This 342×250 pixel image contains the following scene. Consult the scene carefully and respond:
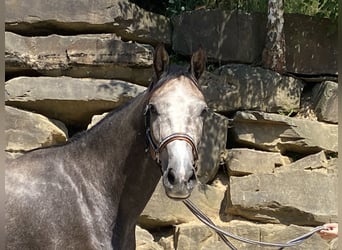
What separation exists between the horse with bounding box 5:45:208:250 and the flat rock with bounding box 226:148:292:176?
2.60m

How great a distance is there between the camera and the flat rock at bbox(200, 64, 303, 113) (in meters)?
5.98

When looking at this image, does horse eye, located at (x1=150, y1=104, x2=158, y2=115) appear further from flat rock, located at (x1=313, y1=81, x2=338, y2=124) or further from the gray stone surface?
flat rock, located at (x1=313, y1=81, x2=338, y2=124)

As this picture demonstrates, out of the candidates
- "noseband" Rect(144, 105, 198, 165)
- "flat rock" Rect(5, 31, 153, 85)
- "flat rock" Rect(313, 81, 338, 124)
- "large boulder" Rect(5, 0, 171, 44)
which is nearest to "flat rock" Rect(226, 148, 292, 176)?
"flat rock" Rect(313, 81, 338, 124)

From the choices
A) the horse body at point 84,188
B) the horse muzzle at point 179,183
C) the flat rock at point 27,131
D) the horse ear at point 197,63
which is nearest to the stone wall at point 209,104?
the flat rock at point 27,131

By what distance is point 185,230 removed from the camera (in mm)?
5609

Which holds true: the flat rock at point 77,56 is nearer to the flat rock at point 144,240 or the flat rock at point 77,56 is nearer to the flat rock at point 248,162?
the flat rock at point 248,162

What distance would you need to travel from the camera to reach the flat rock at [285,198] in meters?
5.71

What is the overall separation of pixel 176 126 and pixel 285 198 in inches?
118

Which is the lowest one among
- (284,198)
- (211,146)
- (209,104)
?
(284,198)

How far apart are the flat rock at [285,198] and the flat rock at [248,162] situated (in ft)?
0.32

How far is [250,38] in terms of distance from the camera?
632cm

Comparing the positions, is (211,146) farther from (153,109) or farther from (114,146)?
(153,109)

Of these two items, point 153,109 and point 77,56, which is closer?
point 153,109

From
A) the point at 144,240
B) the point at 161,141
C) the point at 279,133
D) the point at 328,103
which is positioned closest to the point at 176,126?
the point at 161,141
